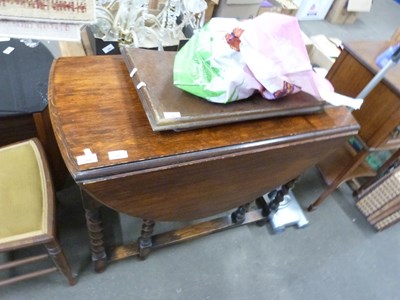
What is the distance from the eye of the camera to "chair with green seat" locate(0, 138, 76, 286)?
2.87ft

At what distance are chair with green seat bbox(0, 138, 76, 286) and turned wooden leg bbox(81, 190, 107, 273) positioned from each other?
11 centimetres

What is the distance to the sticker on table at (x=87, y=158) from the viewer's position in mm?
637

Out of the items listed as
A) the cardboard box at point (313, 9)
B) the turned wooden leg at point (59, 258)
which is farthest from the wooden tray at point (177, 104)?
the cardboard box at point (313, 9)

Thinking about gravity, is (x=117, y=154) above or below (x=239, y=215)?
above

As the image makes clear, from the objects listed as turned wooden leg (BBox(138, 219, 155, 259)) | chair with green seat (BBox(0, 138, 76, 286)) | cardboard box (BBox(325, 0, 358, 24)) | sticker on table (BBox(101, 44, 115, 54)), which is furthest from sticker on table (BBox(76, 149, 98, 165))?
cardboard box (BBox(325, 0, 358, 24))

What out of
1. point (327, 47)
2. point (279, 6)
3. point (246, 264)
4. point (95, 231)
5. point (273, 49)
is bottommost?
point (246, 264)

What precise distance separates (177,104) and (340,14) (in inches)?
132

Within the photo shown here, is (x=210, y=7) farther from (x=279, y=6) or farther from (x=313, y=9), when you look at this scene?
(x=313, y=9)

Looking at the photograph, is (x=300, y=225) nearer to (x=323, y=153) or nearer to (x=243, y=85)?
(x=323, y=153)

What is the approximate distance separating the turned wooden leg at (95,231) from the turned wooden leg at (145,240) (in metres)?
0.15

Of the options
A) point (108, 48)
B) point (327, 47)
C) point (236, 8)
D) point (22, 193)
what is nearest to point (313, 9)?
point (327, 47)

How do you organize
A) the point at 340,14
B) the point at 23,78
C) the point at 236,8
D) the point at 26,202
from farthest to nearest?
the point at 340,14
the point at 236,8
the point at 23,78
the point at 26,202

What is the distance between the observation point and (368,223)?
1.72 metres

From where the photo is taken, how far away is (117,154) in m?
0.67
